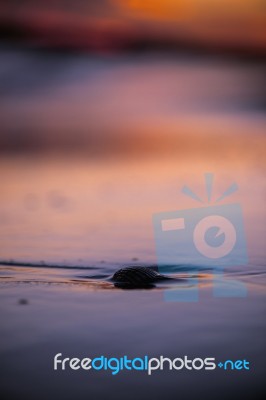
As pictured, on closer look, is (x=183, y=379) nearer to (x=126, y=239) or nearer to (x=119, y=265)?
(x=119, y=265)

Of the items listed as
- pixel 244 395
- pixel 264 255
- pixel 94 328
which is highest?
pixel 264 255

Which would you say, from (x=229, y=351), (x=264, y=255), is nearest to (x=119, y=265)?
(x=264, y=255)

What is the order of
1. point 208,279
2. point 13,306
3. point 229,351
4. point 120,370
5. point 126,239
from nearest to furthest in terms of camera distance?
1. point 120,370
2. point 229,351
3. point 13,306
4. point 208,279
5. point 126,239

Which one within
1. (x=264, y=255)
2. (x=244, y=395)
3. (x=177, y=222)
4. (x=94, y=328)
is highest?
(x=177, y=222)

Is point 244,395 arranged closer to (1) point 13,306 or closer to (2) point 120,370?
(2) point 120,370

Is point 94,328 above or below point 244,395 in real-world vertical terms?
above

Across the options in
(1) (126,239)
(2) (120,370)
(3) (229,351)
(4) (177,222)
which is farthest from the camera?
(4) (177,222)

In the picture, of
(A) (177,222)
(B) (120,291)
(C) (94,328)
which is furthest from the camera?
A: (A) (177,222)

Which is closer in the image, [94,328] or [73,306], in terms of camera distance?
[94,328]

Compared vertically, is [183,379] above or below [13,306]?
below

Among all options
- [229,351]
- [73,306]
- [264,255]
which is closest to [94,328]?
[73,306]
